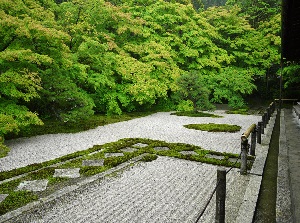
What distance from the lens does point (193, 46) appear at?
22141 millimetres

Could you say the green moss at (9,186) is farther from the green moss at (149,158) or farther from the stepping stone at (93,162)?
the green moss at (149,158)

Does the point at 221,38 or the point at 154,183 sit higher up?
the point at 221,38

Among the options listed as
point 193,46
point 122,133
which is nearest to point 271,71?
point 193,46

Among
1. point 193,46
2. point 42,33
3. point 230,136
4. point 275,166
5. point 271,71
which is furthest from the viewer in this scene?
point 271,71

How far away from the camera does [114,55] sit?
1639cm

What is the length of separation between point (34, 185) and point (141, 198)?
231cm

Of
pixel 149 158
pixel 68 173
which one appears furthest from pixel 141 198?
pixel 149 158

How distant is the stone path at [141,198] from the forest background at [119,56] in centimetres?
385

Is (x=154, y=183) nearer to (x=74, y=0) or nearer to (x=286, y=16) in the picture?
(x=286, y=16)

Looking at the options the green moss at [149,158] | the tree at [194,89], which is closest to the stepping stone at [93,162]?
the green moss at [149,158]

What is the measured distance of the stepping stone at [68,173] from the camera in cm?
584

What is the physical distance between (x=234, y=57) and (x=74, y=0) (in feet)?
48.9

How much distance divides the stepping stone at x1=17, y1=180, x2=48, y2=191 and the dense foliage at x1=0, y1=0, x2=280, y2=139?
99.3 inches

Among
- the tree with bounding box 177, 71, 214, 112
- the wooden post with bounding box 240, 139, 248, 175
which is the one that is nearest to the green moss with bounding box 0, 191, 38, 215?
the wooden post with bounding box 240, 139, 248, 175
